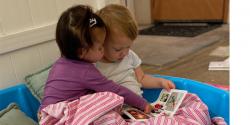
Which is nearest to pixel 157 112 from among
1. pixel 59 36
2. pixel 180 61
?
pixel 59 36

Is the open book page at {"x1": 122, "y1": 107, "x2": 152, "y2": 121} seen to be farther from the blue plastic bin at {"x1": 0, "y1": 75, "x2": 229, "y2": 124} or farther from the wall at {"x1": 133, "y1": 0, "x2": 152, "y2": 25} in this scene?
the wall at {"x1": 133, "y1": 0, "x2": 152, "y2": 25}

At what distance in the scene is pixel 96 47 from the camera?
2.88 ft

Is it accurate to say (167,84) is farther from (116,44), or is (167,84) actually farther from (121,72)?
(116,44)

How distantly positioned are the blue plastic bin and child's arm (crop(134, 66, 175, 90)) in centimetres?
5

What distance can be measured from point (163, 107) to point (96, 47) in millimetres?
371

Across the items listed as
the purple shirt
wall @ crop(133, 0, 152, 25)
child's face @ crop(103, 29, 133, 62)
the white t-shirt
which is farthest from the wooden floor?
wall @ crop(133, 0, 152, 25)

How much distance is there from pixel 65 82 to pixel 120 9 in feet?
1.05

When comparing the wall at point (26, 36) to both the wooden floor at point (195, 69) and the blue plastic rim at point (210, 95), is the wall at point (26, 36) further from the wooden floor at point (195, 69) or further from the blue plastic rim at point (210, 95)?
the wooden floor at point (195, 69)

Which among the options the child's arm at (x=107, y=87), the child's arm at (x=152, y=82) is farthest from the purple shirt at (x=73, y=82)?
the child's arm at (x=152, y=82)

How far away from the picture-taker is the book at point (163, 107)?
0.99 m

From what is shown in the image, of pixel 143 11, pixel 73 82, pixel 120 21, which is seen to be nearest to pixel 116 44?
pixel 120 21

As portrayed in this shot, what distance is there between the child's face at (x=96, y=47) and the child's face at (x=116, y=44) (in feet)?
0.21

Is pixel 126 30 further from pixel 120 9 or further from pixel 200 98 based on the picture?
pixel 200 98

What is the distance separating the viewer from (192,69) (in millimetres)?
1968
